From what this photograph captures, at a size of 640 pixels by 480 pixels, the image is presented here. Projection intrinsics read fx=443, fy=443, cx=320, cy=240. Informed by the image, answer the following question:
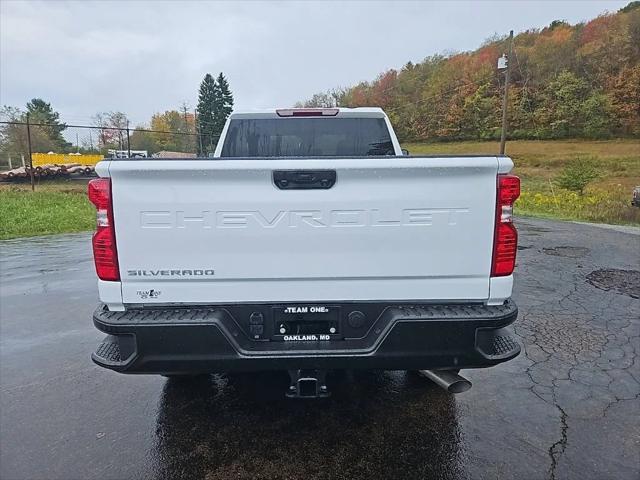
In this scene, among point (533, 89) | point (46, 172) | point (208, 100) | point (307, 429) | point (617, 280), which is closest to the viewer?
point (307, 429)

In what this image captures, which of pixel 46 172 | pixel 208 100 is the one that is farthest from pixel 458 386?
pixel 208 100

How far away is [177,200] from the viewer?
7.23 feet

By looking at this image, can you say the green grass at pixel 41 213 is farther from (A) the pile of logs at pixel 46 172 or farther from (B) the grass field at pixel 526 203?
(A) the pile of logs at pixel 46 172

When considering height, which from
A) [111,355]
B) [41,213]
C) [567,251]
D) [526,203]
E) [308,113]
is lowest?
[526,203]

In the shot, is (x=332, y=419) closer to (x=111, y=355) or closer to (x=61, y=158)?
(x=111, y=355)

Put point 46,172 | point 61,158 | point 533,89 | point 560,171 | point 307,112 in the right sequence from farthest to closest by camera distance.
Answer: point 533,89, point 61,158, point 560,171, point 46,172, point 307,112

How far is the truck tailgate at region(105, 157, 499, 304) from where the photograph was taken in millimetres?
2201

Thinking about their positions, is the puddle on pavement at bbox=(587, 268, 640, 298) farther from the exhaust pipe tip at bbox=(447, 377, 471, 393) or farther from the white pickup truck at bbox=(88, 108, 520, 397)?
the white pickup truck at bbox=(88, 108, 520, 397)

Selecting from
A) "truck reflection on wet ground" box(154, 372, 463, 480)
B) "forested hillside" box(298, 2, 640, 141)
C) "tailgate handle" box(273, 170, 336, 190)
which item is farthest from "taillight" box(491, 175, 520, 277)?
"forested hillside" box(298, 2, 640, 141)

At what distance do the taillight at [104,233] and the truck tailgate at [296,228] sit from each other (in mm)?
35

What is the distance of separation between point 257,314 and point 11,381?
2.55 metres

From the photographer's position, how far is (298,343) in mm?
2340

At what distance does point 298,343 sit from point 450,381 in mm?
992

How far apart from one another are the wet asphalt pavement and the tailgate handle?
5.21 feet
